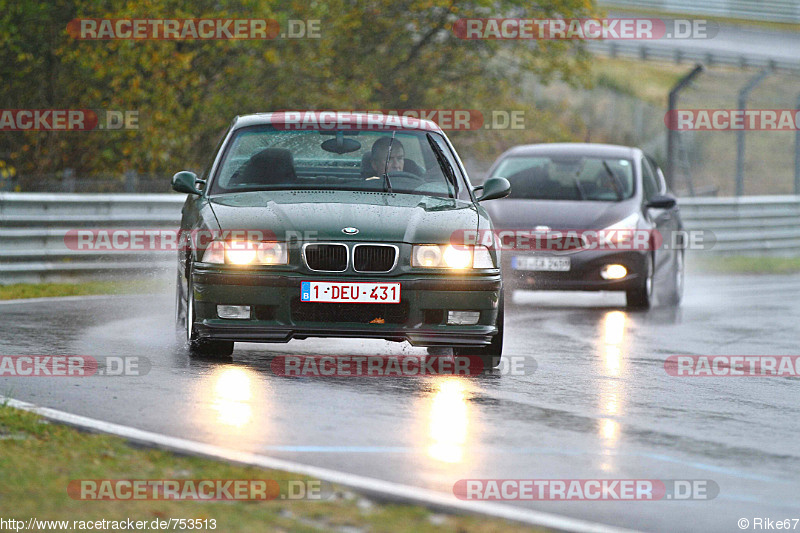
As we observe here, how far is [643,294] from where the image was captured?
591 inches

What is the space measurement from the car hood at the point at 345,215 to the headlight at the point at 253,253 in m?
0.08

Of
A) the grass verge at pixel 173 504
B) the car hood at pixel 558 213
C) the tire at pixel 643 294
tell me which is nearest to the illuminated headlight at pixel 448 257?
the grass verge at pixel 173 504

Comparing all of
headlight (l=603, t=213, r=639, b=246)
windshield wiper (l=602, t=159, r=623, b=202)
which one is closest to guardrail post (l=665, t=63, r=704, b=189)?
windshield wiper (l=602, t=159, r=623, b=202)

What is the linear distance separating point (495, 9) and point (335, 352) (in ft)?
57.9

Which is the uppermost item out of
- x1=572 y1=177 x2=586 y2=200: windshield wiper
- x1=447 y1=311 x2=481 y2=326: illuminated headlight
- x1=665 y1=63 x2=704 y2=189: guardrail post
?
x1=665 y1=63 x2=704 y2=189: guardrail post

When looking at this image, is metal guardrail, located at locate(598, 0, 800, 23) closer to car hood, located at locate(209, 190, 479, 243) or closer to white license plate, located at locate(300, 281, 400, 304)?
car hood, located at locate(209, 190, 479, 243)

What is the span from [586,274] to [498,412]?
7.11m

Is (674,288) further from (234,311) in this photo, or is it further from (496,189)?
(234,311)

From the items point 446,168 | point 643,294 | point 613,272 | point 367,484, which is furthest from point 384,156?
point 643,294

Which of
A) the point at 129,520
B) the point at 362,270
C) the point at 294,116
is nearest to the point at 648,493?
the point at 129,520

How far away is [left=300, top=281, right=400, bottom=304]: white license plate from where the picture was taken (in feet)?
28.5

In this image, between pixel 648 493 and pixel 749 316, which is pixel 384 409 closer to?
pixel 648 493

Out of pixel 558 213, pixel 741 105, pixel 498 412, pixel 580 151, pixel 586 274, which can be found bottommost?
pixel 498 412

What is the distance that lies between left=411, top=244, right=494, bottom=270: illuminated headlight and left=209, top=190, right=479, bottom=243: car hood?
5 centimetres
